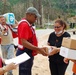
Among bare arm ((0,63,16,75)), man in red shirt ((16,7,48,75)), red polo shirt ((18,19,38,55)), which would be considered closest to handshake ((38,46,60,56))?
man in red shirt ((16,7,48,75))

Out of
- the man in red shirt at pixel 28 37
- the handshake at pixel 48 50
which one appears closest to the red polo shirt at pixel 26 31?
the man in red shirt at pixel 28 37

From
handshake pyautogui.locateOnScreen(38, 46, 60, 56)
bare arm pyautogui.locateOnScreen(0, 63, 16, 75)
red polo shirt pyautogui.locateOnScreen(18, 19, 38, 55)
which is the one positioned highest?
red polo shirt pyautogui.locateOnScreen(18, 19, 38, 55)

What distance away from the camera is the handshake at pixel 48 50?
15.9ft

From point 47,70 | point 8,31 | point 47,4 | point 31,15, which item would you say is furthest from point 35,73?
point 47,4

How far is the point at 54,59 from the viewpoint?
5.02m

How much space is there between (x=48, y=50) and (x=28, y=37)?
46cm

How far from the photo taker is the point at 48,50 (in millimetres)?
4945

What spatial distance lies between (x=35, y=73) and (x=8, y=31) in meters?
1.43

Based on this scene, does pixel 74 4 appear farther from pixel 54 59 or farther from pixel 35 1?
pixel 54 59

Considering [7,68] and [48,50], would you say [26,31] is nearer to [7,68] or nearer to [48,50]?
[48,50]

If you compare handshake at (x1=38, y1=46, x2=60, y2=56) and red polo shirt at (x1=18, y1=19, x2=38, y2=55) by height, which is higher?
red polo shirt at (x1=18, y1=19, x2=38, y2=55)

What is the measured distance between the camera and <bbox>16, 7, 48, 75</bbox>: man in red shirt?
4715mm

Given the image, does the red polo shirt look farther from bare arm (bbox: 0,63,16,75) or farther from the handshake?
bare arm (bbox: 0,63,16,75)

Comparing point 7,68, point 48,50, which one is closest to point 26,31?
A: point 48,50
